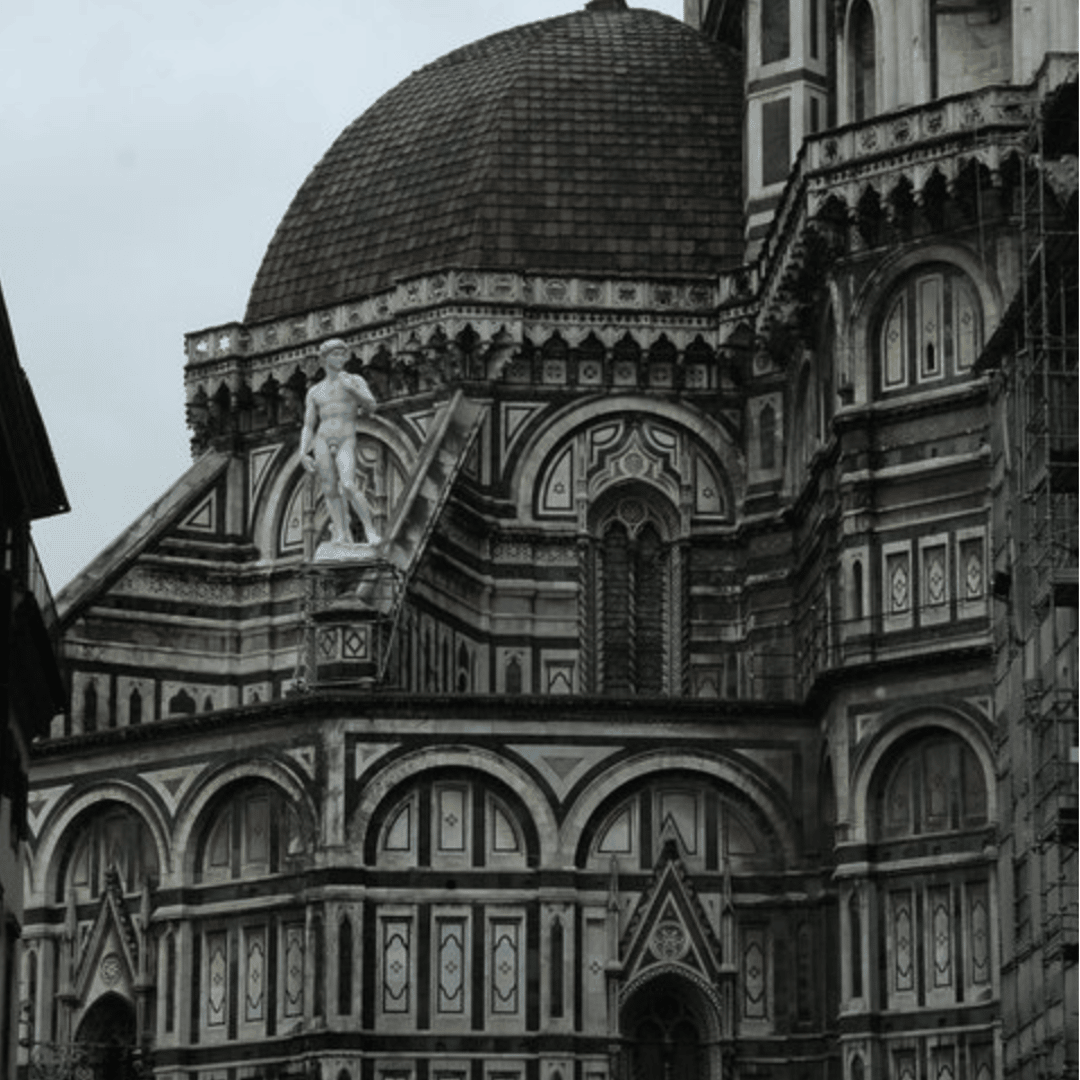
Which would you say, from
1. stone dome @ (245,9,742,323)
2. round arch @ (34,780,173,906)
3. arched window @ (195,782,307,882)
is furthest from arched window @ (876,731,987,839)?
stone dome @ (245,9,742,323)

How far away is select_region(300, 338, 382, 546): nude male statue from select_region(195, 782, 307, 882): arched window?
3.82 meters

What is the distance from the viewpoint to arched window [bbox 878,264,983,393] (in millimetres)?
61156

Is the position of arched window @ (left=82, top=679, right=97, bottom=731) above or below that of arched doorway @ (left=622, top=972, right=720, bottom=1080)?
above

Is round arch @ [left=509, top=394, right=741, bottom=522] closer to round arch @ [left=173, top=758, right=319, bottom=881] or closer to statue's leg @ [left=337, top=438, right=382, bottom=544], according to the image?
statue's leg @ [left=337, top=438, right=382, bottom=544]

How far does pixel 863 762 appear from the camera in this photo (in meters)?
60.5

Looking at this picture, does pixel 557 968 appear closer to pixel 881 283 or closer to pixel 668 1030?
pixel 668 1030

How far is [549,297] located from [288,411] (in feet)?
16.4

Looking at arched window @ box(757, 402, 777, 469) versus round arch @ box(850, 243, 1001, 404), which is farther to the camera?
arched window @ box(757, 402, 777, 469)

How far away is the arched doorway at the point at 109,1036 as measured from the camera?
6369 centimetres

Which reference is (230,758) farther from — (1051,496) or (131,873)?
(1051,496)


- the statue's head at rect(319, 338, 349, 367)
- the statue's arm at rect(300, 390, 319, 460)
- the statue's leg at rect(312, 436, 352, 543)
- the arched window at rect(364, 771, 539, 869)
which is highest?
the statue's head at rect(319, 338, 349, 367)

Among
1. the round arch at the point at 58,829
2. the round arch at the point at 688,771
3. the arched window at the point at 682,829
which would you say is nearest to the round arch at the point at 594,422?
the round arch at the point at 688,771

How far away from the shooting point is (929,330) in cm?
6166

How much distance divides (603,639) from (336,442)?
6440mm
